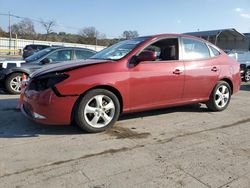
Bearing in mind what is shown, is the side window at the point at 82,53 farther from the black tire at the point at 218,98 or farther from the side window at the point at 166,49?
the black tire at the point at 218,98

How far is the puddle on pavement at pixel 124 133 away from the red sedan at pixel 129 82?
14cm

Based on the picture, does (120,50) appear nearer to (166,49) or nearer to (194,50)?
(166,49)

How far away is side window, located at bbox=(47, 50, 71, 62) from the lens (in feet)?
32.0

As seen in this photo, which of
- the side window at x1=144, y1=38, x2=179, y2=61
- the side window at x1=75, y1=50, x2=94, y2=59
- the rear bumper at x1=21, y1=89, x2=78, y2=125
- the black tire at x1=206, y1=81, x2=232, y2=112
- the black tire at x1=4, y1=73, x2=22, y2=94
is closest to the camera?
the rear bumper at x1=21, y1=89, x2=78, y2=125

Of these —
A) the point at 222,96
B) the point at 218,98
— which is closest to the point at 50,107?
the point at 218,98

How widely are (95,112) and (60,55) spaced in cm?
505

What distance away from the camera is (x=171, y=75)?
6.11m

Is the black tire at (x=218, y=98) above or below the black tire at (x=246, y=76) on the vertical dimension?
below

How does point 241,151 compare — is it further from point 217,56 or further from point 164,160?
point 217,56

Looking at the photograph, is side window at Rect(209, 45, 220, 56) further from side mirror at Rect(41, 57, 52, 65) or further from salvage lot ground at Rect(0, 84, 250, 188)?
side mirror at Rect(41, 57, 52, 65)

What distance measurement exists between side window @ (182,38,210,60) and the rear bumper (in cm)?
258

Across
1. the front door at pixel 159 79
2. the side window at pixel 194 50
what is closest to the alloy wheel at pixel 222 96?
the side window at pixel 194 50

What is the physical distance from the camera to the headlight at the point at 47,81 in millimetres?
5043

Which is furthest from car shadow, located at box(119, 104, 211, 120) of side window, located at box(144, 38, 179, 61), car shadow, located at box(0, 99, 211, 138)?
side window, located at box(144, 38, 179, 61)
